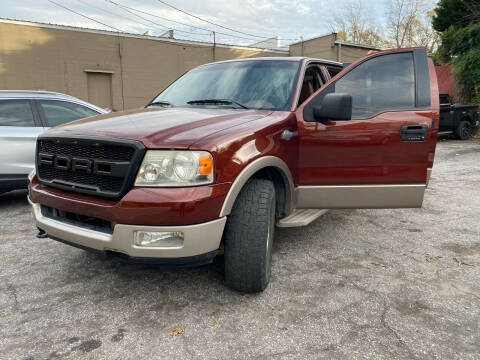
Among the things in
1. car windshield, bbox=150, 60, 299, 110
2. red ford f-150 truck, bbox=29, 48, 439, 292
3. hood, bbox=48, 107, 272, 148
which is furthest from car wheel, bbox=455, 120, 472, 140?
hood, bbox=48, 107, 272, 148

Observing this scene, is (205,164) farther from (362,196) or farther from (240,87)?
(362,196)

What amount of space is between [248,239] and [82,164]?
1.22m

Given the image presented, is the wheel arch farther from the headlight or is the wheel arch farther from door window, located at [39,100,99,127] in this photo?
door window, located at [39,100,99,127]

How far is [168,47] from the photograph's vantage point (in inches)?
830

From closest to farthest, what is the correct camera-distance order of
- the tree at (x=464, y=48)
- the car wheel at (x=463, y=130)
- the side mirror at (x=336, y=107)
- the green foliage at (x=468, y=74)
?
the side mirror at (x=336, y=107) < the car wheel at (x=463, y=130) < the green foliage at (x=468, y=74) < the tree at (x=464, y=48)

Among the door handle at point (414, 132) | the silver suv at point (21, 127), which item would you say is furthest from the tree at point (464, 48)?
the silver suv at point (21, 127)

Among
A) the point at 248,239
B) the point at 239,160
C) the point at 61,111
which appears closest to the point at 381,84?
the point at 239,160

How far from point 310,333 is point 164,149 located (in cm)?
148

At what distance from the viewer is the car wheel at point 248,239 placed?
2613mm

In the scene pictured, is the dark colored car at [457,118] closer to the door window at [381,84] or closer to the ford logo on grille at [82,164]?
the door window at [381,84]

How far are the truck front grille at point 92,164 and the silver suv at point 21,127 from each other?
266 cm

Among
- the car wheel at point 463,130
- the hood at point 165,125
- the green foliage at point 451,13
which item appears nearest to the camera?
the hood at point 165,125

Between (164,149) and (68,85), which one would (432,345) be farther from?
(68,85)

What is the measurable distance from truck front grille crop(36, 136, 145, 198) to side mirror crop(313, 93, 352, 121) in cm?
157
